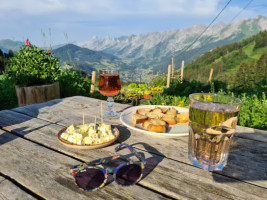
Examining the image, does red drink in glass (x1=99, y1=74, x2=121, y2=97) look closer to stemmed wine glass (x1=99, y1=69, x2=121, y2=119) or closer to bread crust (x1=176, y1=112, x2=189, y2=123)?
stemmed wine glass (x1=99, y1=69, x2=121, y2=119)

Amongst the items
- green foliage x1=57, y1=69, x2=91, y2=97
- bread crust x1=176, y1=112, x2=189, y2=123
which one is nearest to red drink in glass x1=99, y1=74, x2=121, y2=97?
bread crust x1=176, y1=112, x2=189, y2=123

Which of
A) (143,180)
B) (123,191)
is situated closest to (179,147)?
(143,180)

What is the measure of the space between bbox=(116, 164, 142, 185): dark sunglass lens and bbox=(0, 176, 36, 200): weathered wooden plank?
0.38 metres

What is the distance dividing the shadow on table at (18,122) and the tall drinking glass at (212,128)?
122cm

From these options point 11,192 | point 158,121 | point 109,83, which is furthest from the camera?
point 109,83

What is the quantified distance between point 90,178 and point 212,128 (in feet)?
2.08

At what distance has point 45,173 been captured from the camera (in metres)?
0.93

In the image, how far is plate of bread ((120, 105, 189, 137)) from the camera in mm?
1268

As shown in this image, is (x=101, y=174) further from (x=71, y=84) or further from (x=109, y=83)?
(x=71, y=84)

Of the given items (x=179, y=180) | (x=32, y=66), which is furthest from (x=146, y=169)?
(x=32, y=66)

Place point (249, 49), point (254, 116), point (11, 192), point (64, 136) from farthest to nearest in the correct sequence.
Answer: point (249, 49), point (254, 116), point (64, 136), point (11, 192)

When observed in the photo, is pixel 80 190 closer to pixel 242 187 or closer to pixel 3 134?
pixel 242 187

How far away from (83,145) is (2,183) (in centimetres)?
41

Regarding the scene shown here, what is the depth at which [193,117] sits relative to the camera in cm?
99
